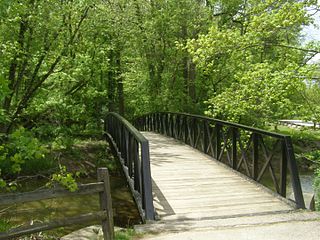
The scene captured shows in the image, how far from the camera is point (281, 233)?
15.1 feet

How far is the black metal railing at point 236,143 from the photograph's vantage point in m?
6.05

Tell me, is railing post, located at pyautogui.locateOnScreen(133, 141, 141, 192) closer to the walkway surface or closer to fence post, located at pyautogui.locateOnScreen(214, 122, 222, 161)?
the walkway surface

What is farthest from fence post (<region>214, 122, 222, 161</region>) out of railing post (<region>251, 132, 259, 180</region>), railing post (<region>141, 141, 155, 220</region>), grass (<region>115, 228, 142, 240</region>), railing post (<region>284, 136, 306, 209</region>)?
grass (<region>115, 228, 142, 240</region>)

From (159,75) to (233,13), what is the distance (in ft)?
19.2

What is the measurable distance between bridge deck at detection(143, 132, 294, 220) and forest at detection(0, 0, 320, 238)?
3.61 ft

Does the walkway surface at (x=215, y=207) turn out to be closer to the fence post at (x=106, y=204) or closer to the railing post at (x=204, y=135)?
the fence post at (x=106, y=204)

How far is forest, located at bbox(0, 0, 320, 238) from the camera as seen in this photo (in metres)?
7.77

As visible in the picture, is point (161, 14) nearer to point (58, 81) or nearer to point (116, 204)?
point (58, 81)

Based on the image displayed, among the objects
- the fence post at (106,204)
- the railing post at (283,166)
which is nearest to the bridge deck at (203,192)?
the railing post at (283,166)

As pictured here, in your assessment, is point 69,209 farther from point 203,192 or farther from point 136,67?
point 136,67

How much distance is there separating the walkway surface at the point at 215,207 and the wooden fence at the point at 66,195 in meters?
0.67

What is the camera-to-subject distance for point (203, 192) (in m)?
6.81

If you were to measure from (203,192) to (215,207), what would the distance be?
0.84m

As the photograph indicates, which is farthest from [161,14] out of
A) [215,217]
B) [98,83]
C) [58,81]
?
[215,217]
